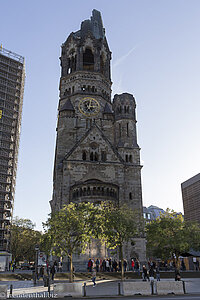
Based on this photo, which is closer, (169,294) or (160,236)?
(169,294)

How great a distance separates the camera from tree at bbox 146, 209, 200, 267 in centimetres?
3666

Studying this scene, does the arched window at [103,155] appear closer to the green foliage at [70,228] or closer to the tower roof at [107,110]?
the tower roof at [107,110]

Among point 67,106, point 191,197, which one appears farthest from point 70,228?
point 191,197

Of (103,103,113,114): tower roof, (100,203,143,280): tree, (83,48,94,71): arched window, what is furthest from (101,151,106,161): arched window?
(83,48,94,71): arched window

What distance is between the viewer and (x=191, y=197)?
69.5 meters

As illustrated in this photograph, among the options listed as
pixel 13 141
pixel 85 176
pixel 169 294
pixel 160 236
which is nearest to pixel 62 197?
pixel 85 176

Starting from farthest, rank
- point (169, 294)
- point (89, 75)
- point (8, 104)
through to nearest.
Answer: point (8, 104) < point (89, 75) < point (169, 294)

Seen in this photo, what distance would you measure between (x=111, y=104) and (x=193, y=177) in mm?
26302

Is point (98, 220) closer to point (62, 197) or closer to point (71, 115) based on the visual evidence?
point (62, 197)

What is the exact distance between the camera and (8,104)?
6769cm

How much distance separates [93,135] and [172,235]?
23.1 metres

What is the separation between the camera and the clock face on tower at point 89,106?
58281 mm

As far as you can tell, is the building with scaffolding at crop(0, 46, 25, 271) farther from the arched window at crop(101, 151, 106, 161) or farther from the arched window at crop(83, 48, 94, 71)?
the arched window at crop(101, 151, 106, 161)

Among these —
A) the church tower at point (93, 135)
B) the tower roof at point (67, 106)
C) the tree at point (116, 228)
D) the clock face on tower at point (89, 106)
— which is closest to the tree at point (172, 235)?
the church tower at point (93, 135)
